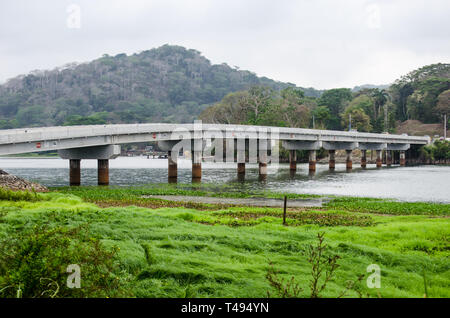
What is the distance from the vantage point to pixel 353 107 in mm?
136500

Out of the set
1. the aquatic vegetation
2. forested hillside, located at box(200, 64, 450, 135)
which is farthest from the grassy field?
forested hillside, located at box(200, 64, 450, 135)

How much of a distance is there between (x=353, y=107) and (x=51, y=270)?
13811 cm

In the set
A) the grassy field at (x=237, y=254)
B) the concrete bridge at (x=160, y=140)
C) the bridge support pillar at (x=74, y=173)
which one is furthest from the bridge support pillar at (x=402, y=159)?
the grassy field at (x=237, y=254)

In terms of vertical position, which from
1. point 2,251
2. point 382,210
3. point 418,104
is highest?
point 418,104

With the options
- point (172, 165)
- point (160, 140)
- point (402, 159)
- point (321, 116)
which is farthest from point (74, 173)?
point (321, 116)

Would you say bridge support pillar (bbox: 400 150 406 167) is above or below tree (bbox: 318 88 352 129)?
below

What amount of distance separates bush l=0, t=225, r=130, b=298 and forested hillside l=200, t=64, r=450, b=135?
97251mm

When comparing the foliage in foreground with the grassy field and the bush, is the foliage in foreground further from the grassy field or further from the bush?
the bush

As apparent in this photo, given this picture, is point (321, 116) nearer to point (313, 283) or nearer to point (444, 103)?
point (444, 103)

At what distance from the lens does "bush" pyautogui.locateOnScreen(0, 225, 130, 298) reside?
22.3 feet
